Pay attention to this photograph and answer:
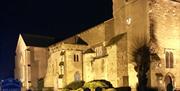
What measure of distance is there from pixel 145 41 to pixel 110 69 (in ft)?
33.3

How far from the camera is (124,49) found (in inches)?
2026

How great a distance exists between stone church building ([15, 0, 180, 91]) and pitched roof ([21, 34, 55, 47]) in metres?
12.3

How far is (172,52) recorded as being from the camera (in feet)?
156

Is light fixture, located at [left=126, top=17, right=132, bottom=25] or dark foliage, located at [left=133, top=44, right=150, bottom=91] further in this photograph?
light fixture, located at [left=126, top=17, right=132, bottom=25]

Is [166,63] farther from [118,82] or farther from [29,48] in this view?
[29,48]

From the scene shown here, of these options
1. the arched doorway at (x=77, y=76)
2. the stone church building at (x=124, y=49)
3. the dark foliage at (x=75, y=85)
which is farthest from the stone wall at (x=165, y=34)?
the arched doorway at (x=77, y=76)

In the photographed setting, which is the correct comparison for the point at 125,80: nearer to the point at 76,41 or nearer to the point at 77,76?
the point at 77,76

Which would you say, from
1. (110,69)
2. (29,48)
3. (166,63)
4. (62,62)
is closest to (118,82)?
(110,69)

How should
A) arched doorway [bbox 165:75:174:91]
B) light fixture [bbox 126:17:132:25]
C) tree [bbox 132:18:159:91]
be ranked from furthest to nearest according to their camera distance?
light fixture [bbox 126:17:132:25]
arched doorway [bbox 165:75:174:91]
tree [bbox 132:18:159:91]

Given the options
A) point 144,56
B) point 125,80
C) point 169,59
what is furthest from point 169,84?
point 125,80

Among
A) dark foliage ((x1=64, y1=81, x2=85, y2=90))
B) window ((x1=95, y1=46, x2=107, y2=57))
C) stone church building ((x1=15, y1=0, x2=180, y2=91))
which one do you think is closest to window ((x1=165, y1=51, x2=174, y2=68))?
stone church building ((x1=15, y1=0, x2=180, y2=91))

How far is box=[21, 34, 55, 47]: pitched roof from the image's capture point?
78.8 meters

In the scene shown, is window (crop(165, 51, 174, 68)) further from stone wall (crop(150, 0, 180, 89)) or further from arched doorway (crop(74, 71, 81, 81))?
arched doorway (crop(74, 71, 81, 81))

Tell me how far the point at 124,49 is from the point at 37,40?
3472 centimetres
